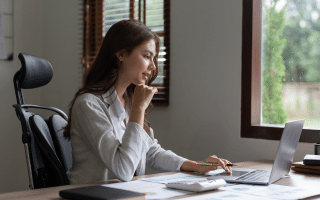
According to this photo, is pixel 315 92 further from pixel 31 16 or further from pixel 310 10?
pixel 31 16

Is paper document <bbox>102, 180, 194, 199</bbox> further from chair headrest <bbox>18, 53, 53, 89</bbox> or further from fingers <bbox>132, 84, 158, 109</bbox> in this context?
chair headrest <bbox>18, 53, 53, 89</bbox>

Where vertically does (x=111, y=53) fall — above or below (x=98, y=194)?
above

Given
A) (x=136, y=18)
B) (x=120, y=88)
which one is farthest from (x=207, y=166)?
(x=136, y=18)

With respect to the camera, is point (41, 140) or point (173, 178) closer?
point (173, 178)

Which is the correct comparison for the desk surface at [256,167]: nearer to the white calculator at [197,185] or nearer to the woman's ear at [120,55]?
the white calculator at [197,185]

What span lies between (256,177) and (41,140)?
0.84 m

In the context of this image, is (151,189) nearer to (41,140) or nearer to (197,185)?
(197,185)

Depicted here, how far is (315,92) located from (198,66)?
2.23ft

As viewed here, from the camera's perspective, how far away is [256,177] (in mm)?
1387

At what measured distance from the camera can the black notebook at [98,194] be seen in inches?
38.0

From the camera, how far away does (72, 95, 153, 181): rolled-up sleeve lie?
1.33 m

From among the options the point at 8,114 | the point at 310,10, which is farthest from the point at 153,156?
the point at 8,114

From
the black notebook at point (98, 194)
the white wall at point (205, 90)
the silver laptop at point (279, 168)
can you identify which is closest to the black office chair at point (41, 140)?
the black notebook at point (98, 194)

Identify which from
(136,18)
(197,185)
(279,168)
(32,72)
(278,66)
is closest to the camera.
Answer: (197,185)
